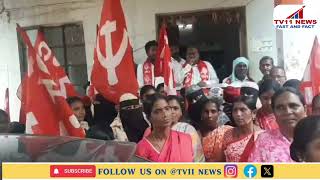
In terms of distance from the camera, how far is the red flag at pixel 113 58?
217cm

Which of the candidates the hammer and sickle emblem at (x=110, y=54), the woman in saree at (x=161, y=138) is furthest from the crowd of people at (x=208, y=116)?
the hammer and sickle emblem at (x=110, y=54)

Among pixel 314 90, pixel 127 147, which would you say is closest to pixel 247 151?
pixel 314 90

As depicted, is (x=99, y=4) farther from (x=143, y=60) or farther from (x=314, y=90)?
(x=314, y=90)

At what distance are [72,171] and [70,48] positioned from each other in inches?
26.3

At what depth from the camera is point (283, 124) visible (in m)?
2.06

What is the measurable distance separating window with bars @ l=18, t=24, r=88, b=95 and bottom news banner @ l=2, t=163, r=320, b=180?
43 cm

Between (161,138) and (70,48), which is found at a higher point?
(70,48)

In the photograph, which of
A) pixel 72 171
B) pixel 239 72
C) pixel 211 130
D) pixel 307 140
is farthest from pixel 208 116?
pixel 72 171

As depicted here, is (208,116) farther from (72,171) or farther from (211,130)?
(72,171)

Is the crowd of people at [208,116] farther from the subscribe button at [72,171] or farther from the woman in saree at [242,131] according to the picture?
the subscribe button at [72,171]

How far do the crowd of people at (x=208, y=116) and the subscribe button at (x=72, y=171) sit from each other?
0.18 m

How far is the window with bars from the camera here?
7.03 ft

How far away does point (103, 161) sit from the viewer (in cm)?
218

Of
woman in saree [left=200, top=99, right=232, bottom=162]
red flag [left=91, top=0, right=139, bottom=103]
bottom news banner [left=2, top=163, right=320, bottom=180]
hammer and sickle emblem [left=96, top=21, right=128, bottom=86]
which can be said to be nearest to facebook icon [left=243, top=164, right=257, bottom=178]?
bottom news banner [left=2, top=163, right=320, bottom=180]
